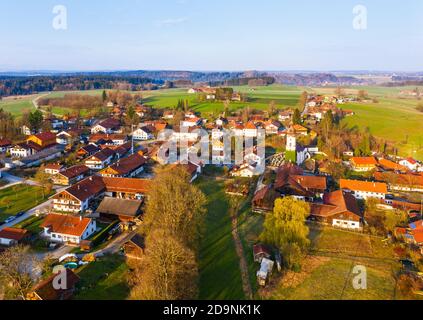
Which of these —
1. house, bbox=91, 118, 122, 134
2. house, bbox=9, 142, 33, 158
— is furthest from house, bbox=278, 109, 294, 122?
house, bbox=9, 142, 33, 158

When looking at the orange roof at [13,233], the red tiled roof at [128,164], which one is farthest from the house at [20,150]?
the orange roof at [13,233]

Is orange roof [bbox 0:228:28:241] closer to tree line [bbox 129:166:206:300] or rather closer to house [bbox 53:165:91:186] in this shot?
tree line [bbox 129:166:206:300]

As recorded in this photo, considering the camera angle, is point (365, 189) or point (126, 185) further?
point (365, 189)

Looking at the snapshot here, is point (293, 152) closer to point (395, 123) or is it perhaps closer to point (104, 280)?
point (104, 280)

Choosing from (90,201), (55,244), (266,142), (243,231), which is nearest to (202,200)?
(243,231)

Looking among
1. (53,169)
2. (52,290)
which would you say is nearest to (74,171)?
(53,169)

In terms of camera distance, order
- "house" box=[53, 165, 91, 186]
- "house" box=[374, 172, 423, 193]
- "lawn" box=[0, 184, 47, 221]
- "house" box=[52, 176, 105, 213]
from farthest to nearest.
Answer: "house" box=[374, 172, 423, 193], "house" box=[53, 165, 91, 186], "house" box=[52, 176, 105, 213], "lawn" box=[0, 184, 47, 221]
